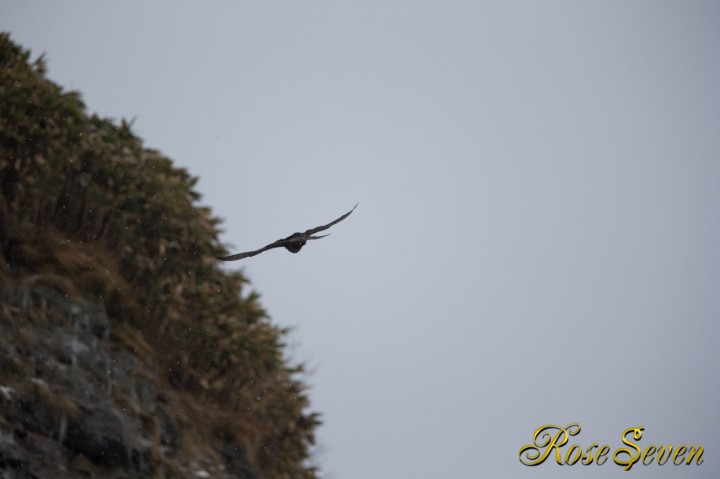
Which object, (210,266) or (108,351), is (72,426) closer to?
(108,351)

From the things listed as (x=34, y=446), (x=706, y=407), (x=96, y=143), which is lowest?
(x=34, y=446)

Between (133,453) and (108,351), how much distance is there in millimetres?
856

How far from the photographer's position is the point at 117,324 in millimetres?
5539

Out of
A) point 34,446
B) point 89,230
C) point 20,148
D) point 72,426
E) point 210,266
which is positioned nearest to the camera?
point 34,446

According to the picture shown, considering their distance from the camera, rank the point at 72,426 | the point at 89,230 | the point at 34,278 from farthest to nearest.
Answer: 1. the point at 89,230
2. the point at 34,278
3. the point at 72,426

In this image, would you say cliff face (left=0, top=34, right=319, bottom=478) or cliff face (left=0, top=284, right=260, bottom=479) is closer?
cliff face (left=0, top=284, right=260, bottom=479)

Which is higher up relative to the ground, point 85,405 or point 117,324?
point 117,324

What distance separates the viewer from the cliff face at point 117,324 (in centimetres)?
450

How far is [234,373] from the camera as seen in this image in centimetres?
617

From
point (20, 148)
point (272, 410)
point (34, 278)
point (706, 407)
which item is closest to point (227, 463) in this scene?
point (272, 410)

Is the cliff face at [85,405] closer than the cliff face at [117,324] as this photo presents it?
Yes

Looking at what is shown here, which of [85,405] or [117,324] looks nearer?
[85,405]

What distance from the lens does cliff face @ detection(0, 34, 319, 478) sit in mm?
4500

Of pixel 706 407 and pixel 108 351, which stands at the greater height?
pixel 706 407
